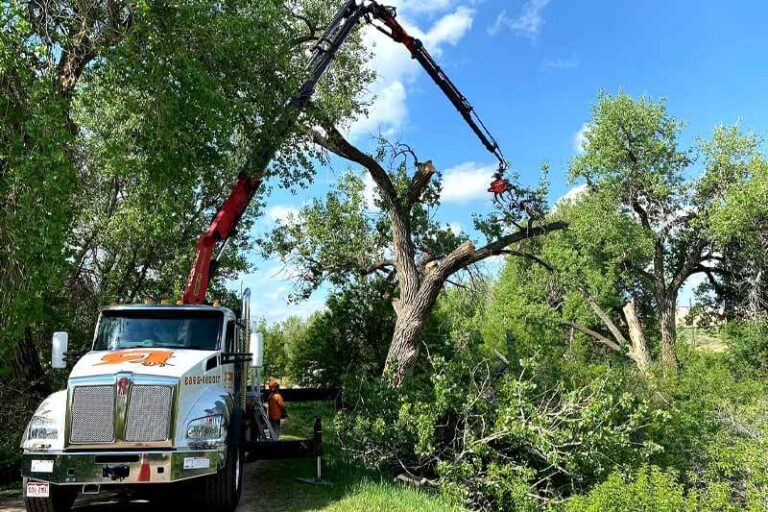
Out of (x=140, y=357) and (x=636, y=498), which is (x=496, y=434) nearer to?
(x=636, y=498)

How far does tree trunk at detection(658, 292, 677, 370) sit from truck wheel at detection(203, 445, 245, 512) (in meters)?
22.6

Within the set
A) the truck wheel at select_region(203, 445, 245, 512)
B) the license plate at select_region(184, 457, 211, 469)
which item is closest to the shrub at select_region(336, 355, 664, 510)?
the truck wheel at select_region(203, 445, 245, 512)

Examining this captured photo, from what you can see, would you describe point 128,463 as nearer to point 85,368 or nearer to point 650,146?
point 85,368

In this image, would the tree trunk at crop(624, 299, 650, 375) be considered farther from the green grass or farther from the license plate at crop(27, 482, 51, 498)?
the license plate at crop(27, 482, 51, 498)

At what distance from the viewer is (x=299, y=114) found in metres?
12.6

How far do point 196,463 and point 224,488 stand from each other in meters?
0.76

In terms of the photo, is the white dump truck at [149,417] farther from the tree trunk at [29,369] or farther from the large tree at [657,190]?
the large tree at [657,190]

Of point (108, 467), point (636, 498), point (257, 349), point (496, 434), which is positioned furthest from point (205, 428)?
point (636, 498)

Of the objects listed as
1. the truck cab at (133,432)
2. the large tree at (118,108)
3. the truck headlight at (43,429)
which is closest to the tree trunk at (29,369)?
the large tree at (118,108)

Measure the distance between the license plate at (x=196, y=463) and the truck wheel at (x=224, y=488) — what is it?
0.38 meters

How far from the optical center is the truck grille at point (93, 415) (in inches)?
276

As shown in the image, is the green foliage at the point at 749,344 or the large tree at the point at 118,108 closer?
the large tree at the point at 118,108

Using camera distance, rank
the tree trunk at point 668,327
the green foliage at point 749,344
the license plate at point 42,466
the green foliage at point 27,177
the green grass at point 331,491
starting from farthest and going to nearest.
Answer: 1. the tree trunk at point 668,327
2. the green foliage at point 749,344
3. the green grass at point 331,491
4. the green foliage at point 27,177
5. the license plate at point 42,466

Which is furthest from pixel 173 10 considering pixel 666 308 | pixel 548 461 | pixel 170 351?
pixel 666 308
